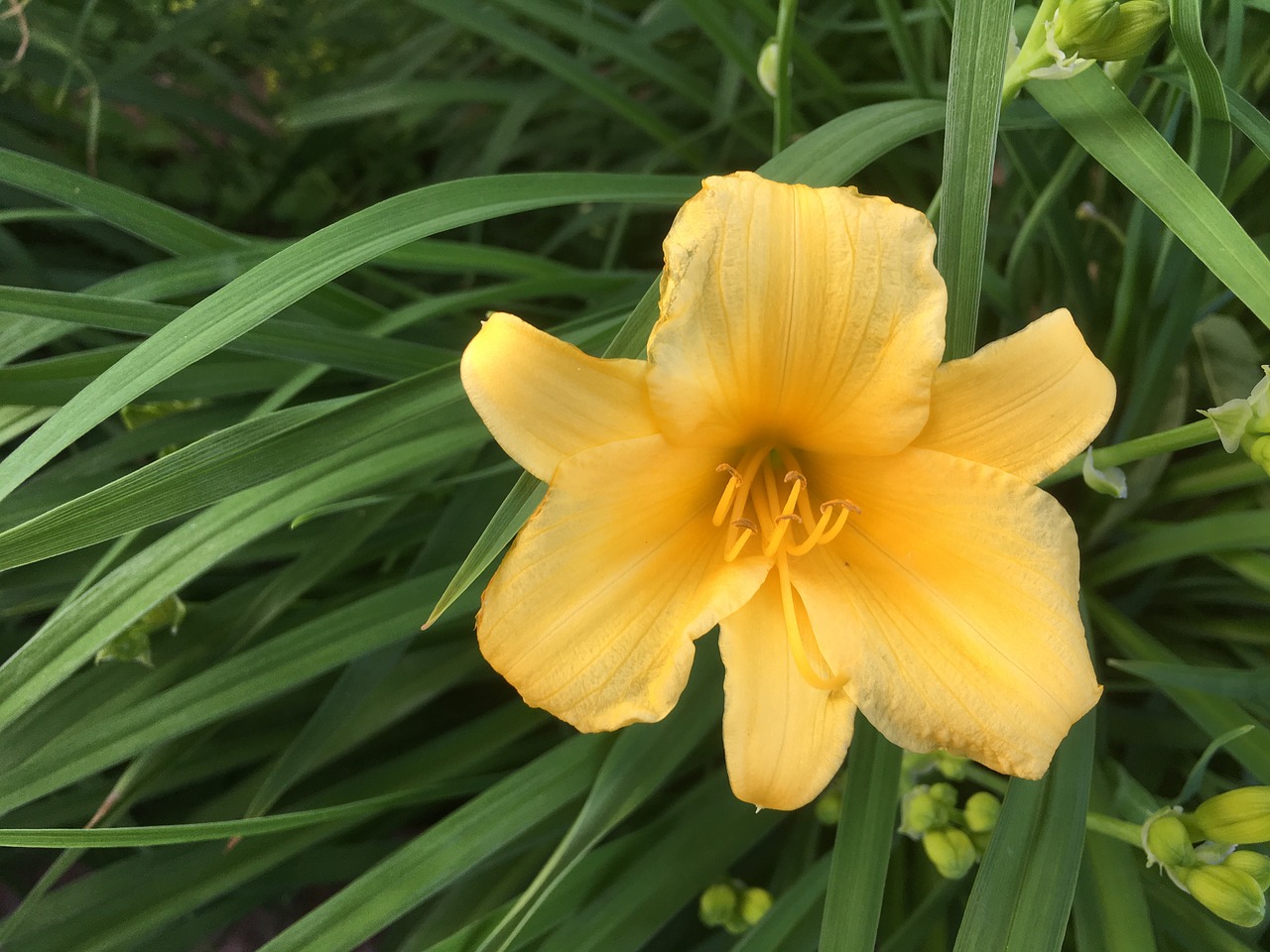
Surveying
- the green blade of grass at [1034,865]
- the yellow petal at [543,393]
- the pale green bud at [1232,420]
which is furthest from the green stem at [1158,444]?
the yellow petal at [543,393]

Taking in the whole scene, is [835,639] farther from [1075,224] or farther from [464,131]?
[464,131]

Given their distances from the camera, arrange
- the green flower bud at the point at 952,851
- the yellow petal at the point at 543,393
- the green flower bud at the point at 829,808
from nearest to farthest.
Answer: the yellow petal at the point at 543,393
the green flower bud at the point at 952,851
the green flower bud at the point at 829,808

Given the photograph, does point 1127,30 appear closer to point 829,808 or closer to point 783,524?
point 783,524

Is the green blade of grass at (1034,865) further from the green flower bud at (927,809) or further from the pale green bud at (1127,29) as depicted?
the pale green bud at (1127,29)

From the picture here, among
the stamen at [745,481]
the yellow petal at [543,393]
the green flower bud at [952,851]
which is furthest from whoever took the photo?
the green flower bud at [952,851]

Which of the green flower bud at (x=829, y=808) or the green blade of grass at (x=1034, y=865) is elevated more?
the green blade of grass at (x=1034, y=865)

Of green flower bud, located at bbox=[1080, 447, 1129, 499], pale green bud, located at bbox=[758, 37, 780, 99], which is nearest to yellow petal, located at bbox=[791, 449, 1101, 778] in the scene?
green flower bud, located at bbox=[1080, 447, 1129, 499]

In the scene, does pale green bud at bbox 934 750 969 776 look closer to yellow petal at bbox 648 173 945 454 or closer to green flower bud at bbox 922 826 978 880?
green flower bud at bbox 922 826 978 880
